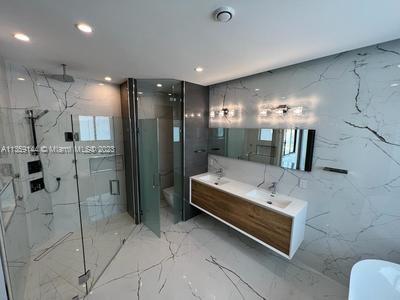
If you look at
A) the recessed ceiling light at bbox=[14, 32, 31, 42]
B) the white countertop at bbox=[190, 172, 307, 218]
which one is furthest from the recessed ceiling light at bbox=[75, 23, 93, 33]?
the white countertop at bbox=[190, 172, 307, 218]

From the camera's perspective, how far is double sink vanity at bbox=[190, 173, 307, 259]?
1752 mm

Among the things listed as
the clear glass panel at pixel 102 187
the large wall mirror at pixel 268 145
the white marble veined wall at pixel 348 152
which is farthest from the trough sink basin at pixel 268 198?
the clear glass panel at pixel 102 187

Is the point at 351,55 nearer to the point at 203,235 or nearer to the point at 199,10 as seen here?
the point at 199,10

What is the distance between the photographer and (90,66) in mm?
2020

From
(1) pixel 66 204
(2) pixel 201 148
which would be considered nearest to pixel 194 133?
(2) pixel 201 148

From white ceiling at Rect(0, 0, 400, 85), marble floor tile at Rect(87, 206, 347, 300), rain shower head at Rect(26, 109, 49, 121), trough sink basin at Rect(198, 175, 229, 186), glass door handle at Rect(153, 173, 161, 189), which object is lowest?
marble floor tile at Rect(87, 206, 347, 300)

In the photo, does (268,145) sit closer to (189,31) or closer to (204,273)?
(189,31)

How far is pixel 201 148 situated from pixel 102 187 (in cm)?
187

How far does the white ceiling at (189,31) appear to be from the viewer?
100 cm

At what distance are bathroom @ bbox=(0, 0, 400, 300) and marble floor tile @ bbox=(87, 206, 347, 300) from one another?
0.02 metres

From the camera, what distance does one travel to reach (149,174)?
8.80 ft

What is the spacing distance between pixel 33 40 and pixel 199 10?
4.78ft

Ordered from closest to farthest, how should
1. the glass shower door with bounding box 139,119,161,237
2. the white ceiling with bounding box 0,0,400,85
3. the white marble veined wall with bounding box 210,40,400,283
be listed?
the white ceiling with bounding box 0,0,400,85 < the white marble veined wall with bounding box 210,40,400,283 < the glass shower door with bounding box 139,119,161,237

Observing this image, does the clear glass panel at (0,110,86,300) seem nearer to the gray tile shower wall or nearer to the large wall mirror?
the gray tile shower wall
